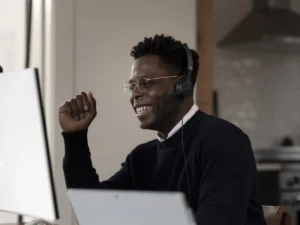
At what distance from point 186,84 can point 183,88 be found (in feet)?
0.04

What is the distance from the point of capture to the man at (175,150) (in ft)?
3.73

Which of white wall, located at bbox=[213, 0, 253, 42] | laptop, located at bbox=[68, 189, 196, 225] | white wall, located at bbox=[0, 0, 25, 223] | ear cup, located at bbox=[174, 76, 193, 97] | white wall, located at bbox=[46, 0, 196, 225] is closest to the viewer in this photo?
laptop, located at bbox=[68, 189, 196, 225]

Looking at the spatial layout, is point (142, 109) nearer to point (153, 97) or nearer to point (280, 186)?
point (153, 97)

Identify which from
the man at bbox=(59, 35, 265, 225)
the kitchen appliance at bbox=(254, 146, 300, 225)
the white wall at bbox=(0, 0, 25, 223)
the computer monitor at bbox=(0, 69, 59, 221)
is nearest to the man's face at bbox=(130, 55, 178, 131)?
the man at bbox=(59, 35, 265, 225)

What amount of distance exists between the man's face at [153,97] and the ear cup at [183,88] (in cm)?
2

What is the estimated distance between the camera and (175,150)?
1381 millimetres

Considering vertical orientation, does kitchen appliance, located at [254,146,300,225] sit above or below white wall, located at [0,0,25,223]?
below

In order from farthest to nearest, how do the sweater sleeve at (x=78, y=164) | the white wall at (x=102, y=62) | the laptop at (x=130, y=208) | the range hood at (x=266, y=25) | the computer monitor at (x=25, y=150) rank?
1. the range hood at (x=266, y=25)
2. the white wall at (x=102, y=62)
3. the sweater sleeve at (x=78, y=164)
4. the computer monitor at (x=25, y=150)
5. the laptop at (x=130, y=208)

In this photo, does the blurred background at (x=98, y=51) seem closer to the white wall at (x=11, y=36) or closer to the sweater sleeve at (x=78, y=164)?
the white wall at (x=11, y=36)

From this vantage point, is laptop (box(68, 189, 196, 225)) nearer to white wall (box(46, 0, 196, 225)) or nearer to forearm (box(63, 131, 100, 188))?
forearm (box(63, 131, 100, 188))

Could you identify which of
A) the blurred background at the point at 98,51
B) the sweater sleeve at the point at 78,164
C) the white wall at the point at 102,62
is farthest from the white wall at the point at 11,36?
the sweater sleeve at the point at 78,164

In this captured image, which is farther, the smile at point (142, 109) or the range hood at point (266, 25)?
the range hood at point (266, 25)

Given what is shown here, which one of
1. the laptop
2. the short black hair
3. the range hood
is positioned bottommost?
the laptop

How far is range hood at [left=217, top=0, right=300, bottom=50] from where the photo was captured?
4.06 metres
